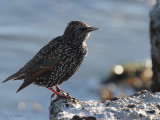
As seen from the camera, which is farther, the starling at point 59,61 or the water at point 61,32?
the water at point 61,32

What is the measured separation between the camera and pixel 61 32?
11953mm

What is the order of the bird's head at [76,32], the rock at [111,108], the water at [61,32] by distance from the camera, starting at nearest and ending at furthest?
the rock at [111,108]
the bird's head at [76,32]
the water at [61,32]

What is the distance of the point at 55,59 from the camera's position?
19.5 ft

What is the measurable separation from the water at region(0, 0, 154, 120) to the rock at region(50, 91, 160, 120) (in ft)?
11.2

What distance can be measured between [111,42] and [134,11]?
2398mm

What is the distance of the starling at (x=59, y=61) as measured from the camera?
5891mm

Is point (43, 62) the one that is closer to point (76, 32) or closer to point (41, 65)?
point (41, 65)

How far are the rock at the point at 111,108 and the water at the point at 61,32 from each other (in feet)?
11.2

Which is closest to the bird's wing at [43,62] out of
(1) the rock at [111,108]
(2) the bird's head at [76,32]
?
(2) the bird's head at [76,32]

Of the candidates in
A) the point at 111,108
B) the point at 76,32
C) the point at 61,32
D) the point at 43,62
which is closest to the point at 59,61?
the point at 43,62

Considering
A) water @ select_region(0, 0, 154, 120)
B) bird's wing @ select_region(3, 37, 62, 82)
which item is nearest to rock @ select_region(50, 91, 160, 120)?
bird's wing @ select_region(3, 37, 62, 82)

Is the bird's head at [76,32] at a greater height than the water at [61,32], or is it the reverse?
the water at [61,32]

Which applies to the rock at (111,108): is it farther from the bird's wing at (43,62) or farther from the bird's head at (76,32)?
the bird's head at (76,32)

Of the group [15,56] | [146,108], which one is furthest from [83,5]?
[146,108]
